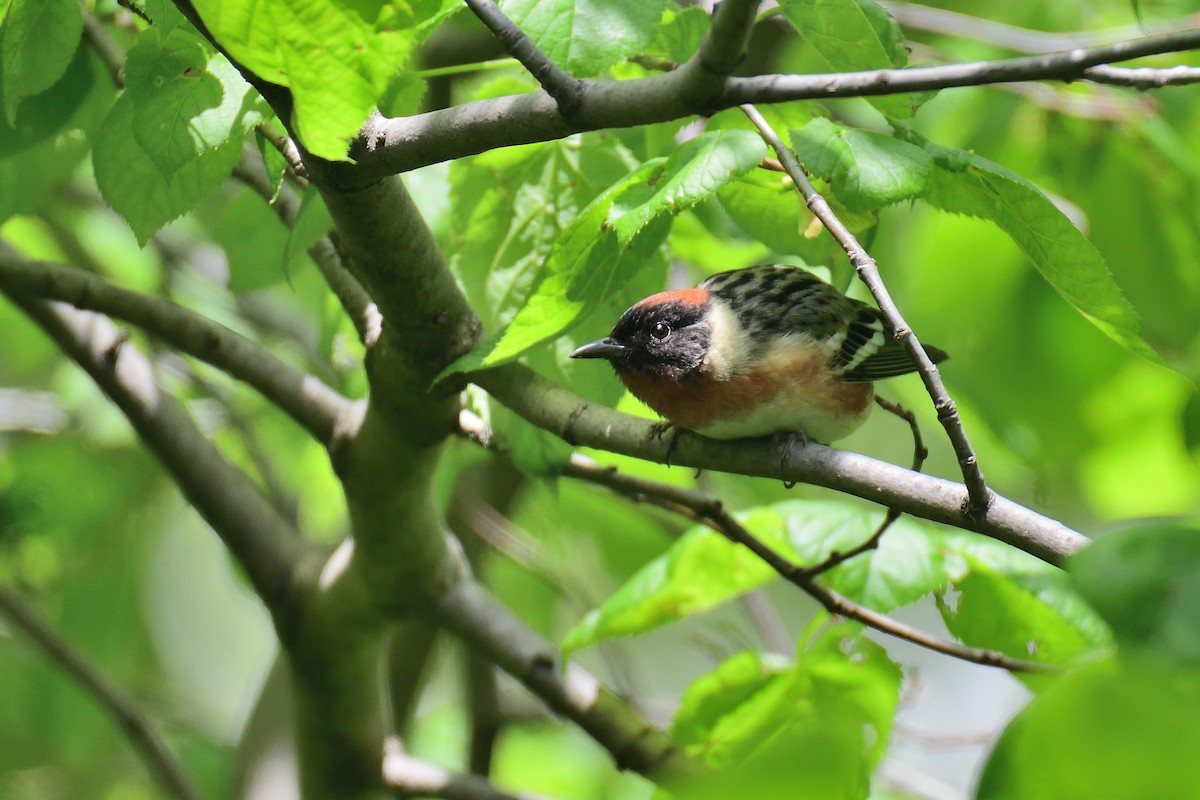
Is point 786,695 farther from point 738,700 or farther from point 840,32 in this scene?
point 840,32

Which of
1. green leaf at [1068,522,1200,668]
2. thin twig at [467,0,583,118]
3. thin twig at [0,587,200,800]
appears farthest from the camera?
thin twig at [0,587,200,800]

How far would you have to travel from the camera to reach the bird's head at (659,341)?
2844mm

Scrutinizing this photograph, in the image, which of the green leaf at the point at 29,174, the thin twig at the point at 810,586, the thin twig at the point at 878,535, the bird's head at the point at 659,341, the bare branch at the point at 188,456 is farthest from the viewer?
the bare branch at the point at 188,456

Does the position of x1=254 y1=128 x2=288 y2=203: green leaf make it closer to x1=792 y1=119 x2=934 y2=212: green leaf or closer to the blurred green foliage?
the blurred green foliage

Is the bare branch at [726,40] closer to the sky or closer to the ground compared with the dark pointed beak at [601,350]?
closer to the sky

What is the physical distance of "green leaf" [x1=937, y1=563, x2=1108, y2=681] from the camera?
7.92ft

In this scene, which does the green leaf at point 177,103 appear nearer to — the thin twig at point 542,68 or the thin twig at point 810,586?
the thin twig at point 542,68

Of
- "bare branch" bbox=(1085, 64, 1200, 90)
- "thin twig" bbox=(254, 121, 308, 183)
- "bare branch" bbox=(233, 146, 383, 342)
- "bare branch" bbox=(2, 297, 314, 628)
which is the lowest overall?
"bare branch" bbox=(2, 297, 314, 628)

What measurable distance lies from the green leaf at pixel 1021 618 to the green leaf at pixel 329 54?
177cm

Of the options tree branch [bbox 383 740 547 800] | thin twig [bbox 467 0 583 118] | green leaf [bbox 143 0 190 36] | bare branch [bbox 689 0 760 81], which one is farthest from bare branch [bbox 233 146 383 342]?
tree branch [bbox 383 740 547 800]

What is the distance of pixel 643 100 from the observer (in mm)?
1481

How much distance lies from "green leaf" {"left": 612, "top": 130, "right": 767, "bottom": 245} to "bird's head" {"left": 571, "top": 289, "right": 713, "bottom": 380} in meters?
0.95

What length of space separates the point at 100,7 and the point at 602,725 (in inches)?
91.2

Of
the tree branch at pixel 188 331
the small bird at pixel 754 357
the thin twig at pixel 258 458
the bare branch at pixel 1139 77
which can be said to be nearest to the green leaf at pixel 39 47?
the tree branch at pixel 188 331
